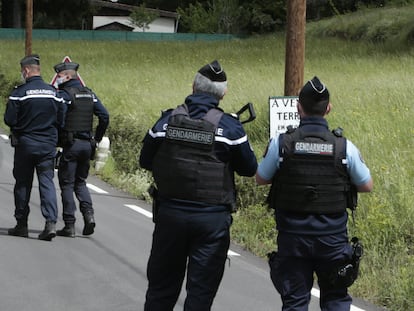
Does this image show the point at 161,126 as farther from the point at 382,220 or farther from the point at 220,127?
the point at 382,220

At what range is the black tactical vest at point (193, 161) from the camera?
17.8ft

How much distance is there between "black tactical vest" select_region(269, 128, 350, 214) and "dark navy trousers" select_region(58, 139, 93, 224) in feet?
14.5

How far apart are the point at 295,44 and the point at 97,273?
14.2 feet

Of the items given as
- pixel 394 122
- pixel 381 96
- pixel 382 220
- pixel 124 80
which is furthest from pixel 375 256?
pixel 124 80

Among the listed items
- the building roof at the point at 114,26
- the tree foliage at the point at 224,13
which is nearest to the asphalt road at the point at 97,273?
the tree foliage at the point at 224,13

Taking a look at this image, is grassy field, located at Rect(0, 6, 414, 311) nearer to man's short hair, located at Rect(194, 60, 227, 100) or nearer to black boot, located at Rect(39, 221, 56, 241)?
black boot, located at Rect(39, 221, 56, 241)

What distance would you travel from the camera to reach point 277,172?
5.46 metres

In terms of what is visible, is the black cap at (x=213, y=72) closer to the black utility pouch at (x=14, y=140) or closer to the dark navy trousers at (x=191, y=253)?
the dark navy trousers at (x=191, y=253)

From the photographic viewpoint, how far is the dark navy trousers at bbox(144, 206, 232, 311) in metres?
5.47

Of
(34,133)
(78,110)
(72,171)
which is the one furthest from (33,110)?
(72,171)

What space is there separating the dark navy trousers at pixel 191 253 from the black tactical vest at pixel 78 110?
3979 millimetres


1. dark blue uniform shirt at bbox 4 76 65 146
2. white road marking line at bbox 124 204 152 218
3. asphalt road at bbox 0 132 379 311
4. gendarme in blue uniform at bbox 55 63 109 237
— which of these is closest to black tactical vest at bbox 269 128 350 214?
asphalt road at bbox 0 132 379 311

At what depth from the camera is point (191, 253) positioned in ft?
18.2

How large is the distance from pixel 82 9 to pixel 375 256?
70.0 metres
